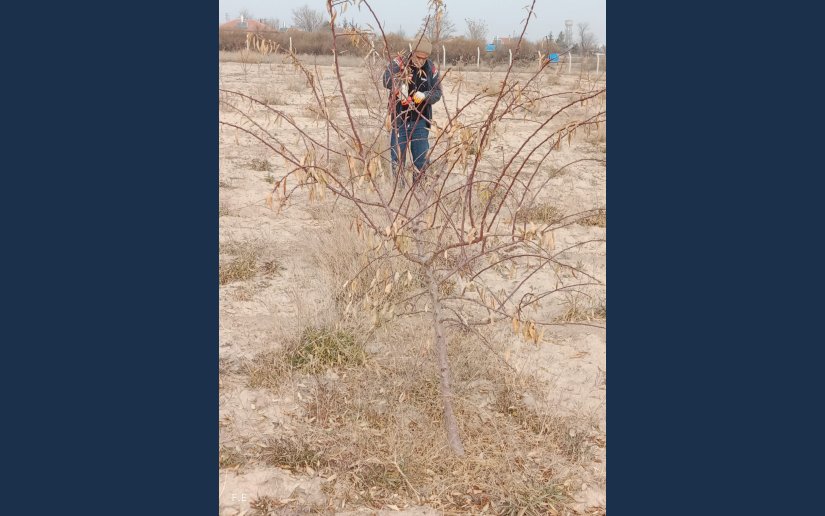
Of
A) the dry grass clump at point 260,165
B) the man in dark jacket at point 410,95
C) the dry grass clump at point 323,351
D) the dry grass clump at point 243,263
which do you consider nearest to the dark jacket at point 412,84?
the man in dark jacket at point 410,95

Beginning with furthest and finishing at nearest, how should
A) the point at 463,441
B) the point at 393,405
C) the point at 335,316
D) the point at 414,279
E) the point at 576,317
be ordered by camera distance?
the point at 414,279
the point at 576,317
the point at 335,316
the point at 393,405
the point at 463,441

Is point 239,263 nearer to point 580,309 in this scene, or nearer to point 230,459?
point 230,459

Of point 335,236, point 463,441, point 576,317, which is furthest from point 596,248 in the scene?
point 463,441

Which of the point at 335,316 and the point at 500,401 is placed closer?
the point at 500,401

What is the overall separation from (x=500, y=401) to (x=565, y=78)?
542 inches

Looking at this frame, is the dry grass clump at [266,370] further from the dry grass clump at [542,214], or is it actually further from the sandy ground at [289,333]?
the dry grass clump at [542,214]

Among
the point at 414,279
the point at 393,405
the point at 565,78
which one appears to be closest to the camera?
the point at 393,405

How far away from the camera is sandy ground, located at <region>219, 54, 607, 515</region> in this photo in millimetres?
2707

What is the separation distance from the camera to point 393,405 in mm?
3141

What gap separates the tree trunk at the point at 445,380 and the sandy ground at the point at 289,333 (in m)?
0.25

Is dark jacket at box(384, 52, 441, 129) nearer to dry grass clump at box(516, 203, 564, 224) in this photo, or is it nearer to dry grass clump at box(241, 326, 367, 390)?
dry grass clump at box(241, 326, 367, 390)

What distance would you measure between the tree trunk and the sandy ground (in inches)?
9.9

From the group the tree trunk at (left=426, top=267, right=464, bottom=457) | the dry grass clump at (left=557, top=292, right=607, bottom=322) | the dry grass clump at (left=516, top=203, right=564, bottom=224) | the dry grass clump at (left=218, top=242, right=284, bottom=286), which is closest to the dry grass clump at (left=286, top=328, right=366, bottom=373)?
the tree trunk at (left=426, top=267, right=464, bottom=457)

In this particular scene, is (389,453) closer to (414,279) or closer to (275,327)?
(275,327)
